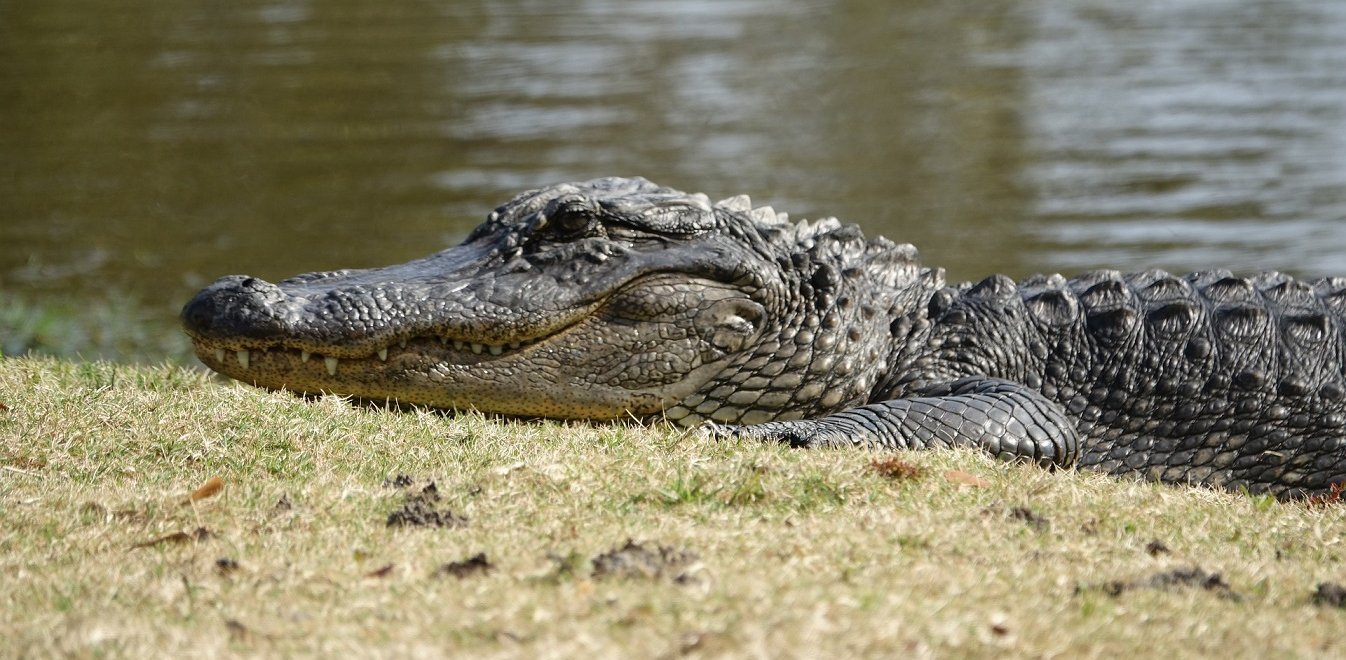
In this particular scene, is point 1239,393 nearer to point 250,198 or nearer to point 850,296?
point 850,296

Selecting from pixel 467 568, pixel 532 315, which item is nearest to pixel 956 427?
pixel 532 315

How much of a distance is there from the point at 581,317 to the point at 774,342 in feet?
2.37

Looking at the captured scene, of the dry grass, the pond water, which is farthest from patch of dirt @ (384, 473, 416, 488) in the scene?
the pond water

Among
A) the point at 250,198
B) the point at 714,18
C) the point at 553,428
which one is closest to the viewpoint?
the point at 553,428

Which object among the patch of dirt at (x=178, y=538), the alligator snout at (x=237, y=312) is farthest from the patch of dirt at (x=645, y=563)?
the alligator snout at (x=237, y=312)

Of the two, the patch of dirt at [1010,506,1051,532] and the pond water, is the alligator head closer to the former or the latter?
the patch of dirt at [1010,506,1051,532]

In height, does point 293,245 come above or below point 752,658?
below

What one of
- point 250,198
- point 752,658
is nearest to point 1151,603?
point 752,658

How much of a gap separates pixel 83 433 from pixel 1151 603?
3.02 metres

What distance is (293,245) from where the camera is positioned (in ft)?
38.0

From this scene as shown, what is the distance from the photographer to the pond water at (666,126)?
38.1 feet

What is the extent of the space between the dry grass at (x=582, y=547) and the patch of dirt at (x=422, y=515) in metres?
0.01

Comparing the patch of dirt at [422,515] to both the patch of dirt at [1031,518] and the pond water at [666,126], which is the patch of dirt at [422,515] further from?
the pond water at [666,126]

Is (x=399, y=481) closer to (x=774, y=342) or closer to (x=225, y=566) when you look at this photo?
(x=225, y=566)
